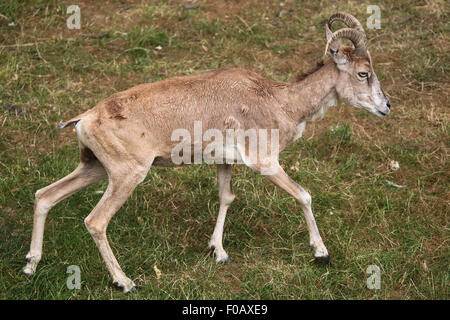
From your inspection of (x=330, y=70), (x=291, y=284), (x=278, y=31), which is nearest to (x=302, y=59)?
(x=278, y=31)

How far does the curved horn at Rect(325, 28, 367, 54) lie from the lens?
6.71 m

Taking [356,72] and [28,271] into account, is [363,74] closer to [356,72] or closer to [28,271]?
[356,72]

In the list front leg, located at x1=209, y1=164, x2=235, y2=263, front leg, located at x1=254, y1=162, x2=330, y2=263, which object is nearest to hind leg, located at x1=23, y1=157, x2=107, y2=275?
front leg, located at x1=209, y1=164, x2=235, y2=263

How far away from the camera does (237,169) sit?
8391mm

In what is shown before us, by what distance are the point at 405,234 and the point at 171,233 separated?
2.52 metres

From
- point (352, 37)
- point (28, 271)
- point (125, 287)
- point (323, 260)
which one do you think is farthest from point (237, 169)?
A: point (28, 271)

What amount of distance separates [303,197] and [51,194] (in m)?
2.47

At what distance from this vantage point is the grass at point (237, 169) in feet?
21.7

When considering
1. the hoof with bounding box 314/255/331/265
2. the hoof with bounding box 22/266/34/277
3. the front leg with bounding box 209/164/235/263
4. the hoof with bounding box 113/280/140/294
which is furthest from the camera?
the front leg with bounding box 209/164/235/263

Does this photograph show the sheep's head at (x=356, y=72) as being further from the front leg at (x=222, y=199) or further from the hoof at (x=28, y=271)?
the hoof at (x=28, y=271)

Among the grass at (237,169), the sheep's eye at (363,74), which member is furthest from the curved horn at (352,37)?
the grass at (237,169)

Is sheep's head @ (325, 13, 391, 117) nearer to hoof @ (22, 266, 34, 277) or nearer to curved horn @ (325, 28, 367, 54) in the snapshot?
curved horn @ (325, 28, 367, 54)

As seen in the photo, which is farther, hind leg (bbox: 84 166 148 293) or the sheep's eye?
the sheep's eye

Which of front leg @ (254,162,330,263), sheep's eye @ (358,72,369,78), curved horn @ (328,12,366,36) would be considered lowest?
front leg @ (254,162,330,263)
